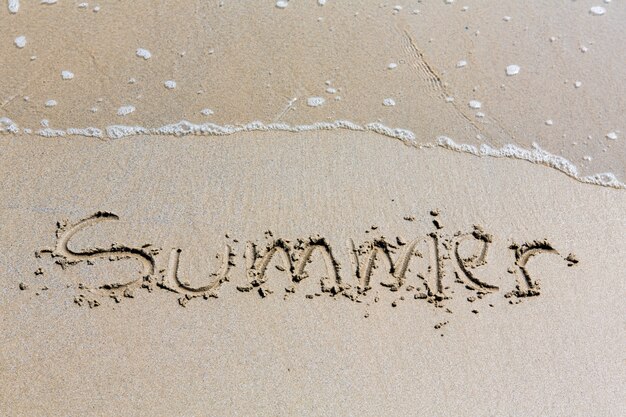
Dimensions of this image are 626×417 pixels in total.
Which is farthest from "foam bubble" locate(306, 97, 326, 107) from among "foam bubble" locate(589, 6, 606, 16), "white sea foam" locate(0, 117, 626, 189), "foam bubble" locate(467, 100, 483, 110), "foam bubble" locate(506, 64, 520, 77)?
"foam bubble" locate(589, 6, 606, 16)

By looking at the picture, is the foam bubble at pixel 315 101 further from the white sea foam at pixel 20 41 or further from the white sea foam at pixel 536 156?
the white sea foam at pixel 20 41

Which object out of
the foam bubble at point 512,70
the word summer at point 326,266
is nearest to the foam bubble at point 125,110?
the word summer at point 326,266

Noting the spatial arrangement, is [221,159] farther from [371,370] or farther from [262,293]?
[371,370]

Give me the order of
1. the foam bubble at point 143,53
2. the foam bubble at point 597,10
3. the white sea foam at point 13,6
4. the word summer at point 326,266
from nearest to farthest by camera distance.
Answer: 1. the word summer at point 326,266
2. the foam bubble at point 143,53
3. the white sea foam at point 13,6
4. the foam bubble at point 597,10

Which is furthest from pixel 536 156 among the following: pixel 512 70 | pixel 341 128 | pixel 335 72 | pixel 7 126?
pixel 7 126

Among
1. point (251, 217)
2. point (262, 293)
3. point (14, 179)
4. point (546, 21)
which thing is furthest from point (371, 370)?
point (546, 21)

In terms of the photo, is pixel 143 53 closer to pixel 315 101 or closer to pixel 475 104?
pixel 315 101

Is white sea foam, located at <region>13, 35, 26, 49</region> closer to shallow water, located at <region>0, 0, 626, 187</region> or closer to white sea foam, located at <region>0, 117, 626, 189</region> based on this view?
shallow water, located at <region>0, 0, 626, 187</region>
